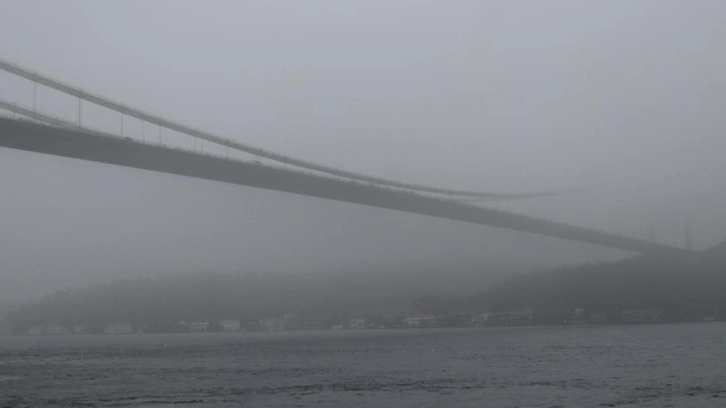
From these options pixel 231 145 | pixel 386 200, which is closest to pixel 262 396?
pixel 231 145

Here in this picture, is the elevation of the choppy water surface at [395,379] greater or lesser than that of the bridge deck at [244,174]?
lesser

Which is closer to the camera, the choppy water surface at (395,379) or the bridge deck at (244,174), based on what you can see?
the choppy water surface at (395,379)

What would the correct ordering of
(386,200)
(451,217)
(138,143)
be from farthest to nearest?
(451,217), (386,200), (138,143)

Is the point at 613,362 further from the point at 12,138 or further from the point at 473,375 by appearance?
the point at 12,138

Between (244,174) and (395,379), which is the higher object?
(244,174)

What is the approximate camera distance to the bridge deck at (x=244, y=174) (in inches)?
1272

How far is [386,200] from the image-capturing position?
47.8 m

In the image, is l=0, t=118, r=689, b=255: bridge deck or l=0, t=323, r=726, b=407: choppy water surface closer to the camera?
l=0, t=323, r=726, b=407: choppy water surface

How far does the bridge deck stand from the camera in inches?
1272

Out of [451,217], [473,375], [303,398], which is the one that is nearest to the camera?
[303,398]

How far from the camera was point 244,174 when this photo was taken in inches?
1588

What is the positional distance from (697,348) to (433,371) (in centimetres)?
1269

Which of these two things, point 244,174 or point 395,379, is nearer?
point 395,379

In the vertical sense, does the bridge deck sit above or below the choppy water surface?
above
